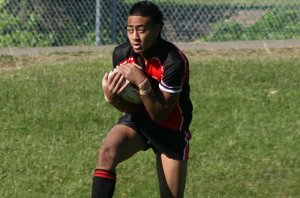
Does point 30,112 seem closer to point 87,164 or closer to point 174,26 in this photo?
point 87,164

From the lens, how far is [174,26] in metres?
14.0

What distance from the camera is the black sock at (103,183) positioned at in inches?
219

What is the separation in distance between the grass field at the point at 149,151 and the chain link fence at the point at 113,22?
4.87ft

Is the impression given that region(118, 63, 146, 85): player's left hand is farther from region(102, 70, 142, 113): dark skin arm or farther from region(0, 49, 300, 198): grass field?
region(0, 49, 300, 198): grass field

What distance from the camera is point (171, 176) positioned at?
5746mm

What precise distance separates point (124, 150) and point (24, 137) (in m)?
3.19

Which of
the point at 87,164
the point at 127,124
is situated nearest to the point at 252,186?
the point at 87,164

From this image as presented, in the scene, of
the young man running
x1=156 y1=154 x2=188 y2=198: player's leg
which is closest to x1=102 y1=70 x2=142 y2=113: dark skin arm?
the young man running

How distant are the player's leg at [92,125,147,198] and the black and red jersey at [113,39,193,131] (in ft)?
0.83

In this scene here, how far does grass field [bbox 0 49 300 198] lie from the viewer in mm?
7504

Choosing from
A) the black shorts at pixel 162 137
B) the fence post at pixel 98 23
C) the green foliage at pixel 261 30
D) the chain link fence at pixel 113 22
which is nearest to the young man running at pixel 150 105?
the black shorts at pixel 162 137

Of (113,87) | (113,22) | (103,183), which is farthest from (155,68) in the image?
(113,22)

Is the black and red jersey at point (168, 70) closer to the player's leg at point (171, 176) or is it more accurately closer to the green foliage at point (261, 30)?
the player's leg at point (171, 176)

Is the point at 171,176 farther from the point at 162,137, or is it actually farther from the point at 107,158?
the point at 107,158
